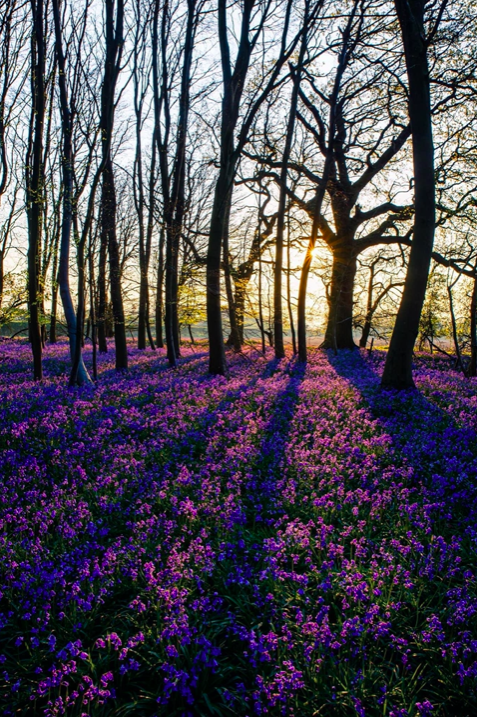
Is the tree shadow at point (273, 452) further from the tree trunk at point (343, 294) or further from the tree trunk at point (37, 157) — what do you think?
the tree trunk at point (343, 294)

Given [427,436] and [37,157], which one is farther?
[37,157]

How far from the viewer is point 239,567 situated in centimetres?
341

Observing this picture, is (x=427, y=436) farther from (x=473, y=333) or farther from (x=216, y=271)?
(x=473, y=333)

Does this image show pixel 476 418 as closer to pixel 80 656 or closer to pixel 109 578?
pixel 109 578

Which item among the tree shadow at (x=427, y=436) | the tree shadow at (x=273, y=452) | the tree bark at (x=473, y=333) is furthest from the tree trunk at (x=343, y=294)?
the tree shadow at (x=273, y=452)

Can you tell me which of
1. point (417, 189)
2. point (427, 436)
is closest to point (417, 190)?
point (417, 189)

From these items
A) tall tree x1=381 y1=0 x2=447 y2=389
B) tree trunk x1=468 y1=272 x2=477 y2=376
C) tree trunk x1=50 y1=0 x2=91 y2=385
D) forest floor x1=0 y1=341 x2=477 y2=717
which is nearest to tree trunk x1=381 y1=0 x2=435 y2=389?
tall tree x1=381 y1=0 x2=447 y2=389

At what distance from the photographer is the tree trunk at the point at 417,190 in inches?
382

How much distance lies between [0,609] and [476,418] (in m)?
7.42

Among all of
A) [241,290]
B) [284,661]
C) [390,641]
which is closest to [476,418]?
[390,641]

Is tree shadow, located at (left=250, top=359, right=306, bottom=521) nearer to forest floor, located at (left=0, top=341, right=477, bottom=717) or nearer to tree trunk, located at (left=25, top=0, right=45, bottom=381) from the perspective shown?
forest floor, located at (left=0, top=341, right=477, bottom=717)

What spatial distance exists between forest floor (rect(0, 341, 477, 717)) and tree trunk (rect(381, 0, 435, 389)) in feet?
9.85

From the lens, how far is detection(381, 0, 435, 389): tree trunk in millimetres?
9695

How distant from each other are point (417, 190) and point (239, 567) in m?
9.64
